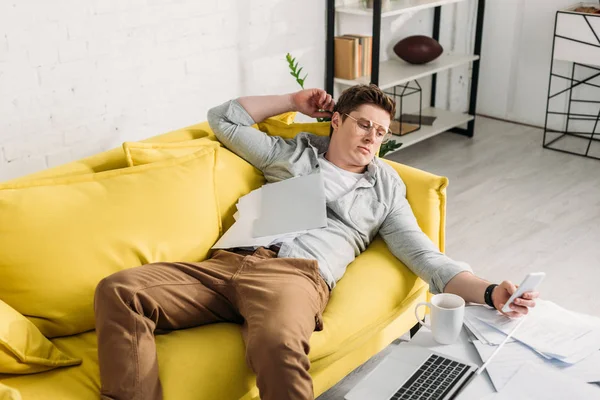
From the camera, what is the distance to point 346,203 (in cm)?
225

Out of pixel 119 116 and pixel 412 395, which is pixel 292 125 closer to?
pixel 119 116

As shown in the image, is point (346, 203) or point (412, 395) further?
point (346, 203)

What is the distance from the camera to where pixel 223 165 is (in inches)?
91.4

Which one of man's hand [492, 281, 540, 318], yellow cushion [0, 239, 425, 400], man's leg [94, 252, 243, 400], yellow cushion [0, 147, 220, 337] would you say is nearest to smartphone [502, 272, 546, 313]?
man's hand [492, 281, 540, 318]

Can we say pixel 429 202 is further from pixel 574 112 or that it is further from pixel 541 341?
pixel 574 112

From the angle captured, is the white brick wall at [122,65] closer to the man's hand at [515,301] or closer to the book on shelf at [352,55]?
the book on shelf at [352,55]

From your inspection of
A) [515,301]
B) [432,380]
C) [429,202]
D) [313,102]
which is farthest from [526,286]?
[313,102]

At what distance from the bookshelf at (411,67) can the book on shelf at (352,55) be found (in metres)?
0.03

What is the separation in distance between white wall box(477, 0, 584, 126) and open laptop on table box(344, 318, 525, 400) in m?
3.43

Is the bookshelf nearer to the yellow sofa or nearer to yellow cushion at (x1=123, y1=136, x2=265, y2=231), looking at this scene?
the yellow sofa

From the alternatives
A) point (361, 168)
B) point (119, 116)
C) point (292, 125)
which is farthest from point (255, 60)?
point (361, 168)

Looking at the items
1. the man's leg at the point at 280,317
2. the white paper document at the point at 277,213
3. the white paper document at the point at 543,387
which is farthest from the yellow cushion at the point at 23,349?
the white paper document at the point at 543,387

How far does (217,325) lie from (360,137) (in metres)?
0.77

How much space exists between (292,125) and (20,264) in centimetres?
109
